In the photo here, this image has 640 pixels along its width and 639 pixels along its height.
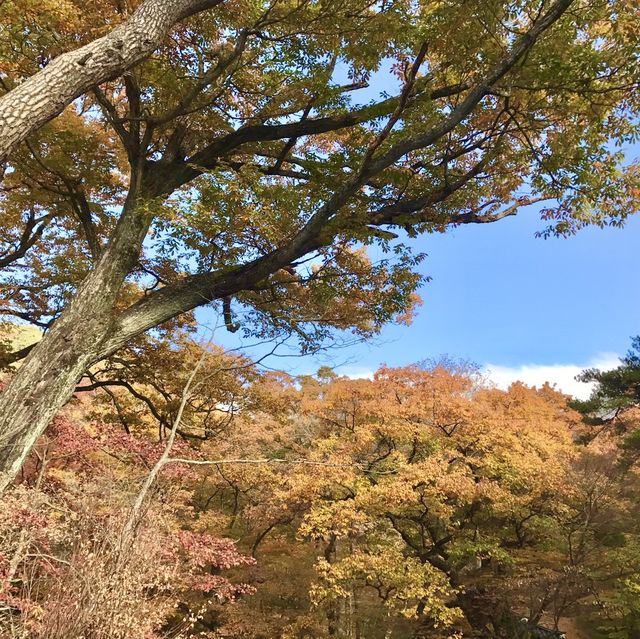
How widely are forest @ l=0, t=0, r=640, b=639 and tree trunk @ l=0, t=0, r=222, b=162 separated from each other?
0.7 inches

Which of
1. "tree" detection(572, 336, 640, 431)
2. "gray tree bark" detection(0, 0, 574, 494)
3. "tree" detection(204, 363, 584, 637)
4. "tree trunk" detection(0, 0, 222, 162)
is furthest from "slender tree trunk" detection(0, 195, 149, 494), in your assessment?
"tree" detection(572, 336, 640, 431)

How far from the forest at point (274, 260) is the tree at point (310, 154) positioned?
35 mm

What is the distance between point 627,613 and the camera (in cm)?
1012

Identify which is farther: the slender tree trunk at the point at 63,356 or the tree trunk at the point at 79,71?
the slender tree trunk at the point at 63,356

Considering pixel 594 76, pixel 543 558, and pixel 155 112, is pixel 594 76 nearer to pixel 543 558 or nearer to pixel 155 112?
pixel 155 112

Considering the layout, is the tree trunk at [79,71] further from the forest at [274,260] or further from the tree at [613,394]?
the tree at [613,394]

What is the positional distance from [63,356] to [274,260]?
2.23 meters

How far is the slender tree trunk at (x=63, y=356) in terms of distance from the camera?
369cm

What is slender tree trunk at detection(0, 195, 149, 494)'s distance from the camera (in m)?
3.69

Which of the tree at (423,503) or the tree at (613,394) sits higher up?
the tree at (613,394)

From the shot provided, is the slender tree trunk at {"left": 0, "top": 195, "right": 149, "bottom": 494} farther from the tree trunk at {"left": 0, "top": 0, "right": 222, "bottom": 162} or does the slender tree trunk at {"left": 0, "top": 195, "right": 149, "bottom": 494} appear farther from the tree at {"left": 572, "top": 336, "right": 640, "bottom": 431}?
the tree at {"left": 572, "top": 336, "right": 640, "bottom": 431}

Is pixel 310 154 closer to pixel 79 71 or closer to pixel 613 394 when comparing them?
pixel 79 71

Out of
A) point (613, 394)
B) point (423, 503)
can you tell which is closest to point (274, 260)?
point (423, 503)

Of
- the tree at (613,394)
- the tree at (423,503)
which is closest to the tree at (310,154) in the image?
the tree at (423,503)
